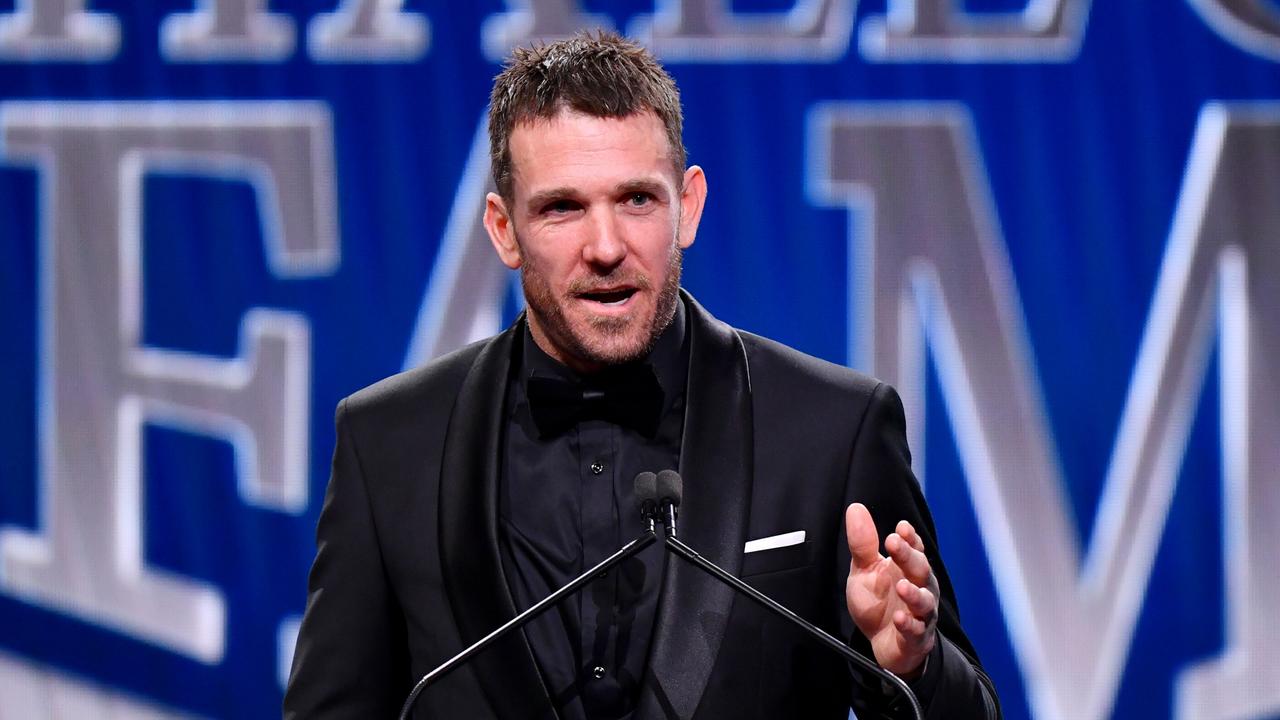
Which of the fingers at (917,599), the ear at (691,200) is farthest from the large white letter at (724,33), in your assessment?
the fingers at (917,599)

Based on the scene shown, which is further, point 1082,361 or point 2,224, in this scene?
point 2,224

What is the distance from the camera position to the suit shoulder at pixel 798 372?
67.7 inches

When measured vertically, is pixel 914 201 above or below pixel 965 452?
above

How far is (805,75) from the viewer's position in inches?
124

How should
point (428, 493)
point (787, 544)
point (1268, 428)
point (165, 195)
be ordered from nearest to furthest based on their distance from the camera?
point (787, 544) < point (428, 493) < point (1268, 428) < point (165, 195)

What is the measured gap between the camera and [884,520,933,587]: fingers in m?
1.29

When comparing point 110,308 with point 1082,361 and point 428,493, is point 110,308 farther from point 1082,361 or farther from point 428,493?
point 1082,361

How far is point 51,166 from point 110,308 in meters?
0.37

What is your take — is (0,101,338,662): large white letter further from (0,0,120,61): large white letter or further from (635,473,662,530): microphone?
(635,473,662,530): microphone

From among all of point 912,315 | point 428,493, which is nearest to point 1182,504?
point 912,315

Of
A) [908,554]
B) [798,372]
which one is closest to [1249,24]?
[798,372]

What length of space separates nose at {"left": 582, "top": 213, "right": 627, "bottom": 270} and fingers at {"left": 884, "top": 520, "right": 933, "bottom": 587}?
1.55 ft

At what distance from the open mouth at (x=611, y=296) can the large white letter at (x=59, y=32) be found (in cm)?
216

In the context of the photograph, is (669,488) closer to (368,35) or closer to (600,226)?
(600,226)
